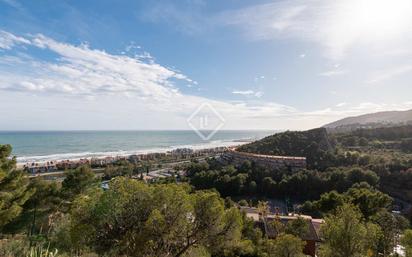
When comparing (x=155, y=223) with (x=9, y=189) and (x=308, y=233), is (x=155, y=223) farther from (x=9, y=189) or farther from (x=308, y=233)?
(x=308, y=233)

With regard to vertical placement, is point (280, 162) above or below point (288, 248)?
above

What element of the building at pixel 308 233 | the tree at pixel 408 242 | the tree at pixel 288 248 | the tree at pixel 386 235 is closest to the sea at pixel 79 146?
the building at pixel 308 233

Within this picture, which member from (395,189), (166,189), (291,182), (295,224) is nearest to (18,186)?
(166,189)

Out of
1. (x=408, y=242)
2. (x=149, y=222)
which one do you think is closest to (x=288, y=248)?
(x=408, y=242)

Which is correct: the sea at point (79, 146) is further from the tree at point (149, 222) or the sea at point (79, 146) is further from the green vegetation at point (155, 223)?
the tree at point (149, 222)

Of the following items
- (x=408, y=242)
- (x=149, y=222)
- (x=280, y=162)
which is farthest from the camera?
(x=280, y=162)

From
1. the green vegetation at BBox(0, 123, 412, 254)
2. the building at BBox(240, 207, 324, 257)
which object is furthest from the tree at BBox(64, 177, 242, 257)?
the building at BBox(240, 207, 324, 257)

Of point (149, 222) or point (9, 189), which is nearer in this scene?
point (149, 222)
